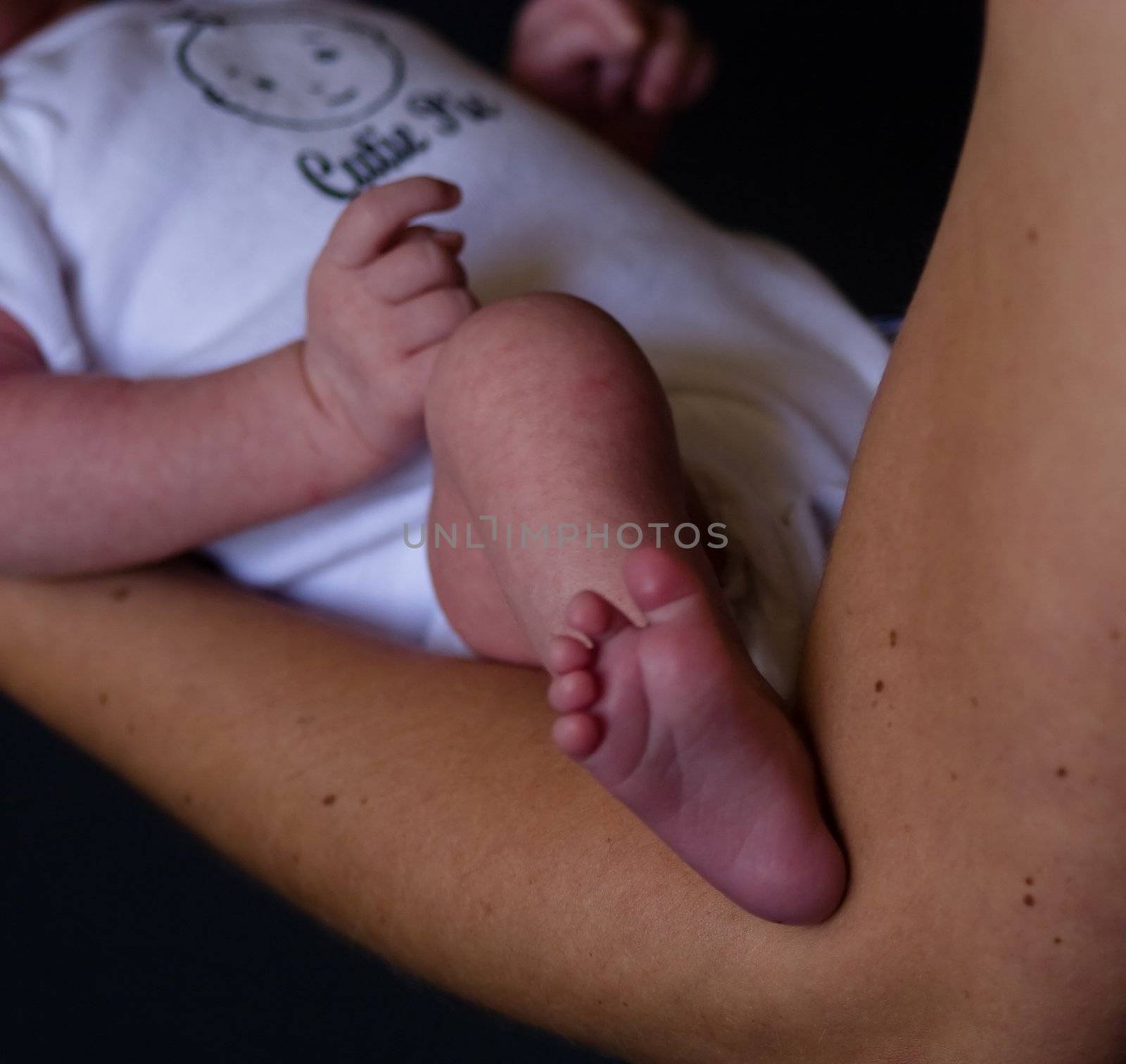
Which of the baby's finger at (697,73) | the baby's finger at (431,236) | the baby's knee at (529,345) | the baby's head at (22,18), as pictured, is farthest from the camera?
the baby's finger at (697,73)

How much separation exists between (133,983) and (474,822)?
570 millimetres

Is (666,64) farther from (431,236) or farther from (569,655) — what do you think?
(569,655)

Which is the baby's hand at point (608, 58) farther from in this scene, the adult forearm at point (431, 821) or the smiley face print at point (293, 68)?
the adult forearm at point (431, 821)

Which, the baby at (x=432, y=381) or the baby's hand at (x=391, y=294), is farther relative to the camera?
the baby's hand at (x=391, y=294)

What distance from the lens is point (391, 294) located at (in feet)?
2.26

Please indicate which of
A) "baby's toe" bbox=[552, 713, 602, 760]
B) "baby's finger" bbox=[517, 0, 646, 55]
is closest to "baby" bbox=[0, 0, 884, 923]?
"baby's toe" bbox=[552, 713, 602, 760]

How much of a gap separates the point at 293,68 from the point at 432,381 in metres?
0.47

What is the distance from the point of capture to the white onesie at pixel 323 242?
2.64ft

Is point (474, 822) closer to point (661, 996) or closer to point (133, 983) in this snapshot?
point (661, 996)

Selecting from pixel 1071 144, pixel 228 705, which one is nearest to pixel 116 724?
pixel 228 705

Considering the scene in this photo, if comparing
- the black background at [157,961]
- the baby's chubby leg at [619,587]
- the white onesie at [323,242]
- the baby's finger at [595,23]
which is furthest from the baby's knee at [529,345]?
the baby's finger at [595,23]

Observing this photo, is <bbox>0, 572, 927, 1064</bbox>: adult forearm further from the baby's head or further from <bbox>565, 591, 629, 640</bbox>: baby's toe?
the baby's head

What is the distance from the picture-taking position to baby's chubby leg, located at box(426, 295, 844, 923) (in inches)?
19.2

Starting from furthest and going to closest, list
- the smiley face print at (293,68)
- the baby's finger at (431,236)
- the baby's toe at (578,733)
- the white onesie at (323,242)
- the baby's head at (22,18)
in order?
the baby's head at (22,18) → the smiley face print at (293,68) → the white onesie at (323,242) → the baby's finger at (431,236) → the baby's toe at (578,733)
